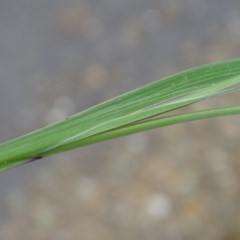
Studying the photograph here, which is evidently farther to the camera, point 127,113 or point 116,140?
point 116,140

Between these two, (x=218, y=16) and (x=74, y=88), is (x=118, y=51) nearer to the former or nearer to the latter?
(x=74, y=88)

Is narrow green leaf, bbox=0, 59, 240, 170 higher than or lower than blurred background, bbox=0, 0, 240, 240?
lower

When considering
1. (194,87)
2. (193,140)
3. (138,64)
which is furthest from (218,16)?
(194,87)

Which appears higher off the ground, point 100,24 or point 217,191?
point 100,24

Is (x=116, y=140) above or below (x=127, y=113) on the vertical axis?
above

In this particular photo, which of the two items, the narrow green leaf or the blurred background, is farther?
the blurred background

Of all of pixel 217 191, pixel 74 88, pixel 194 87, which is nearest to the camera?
pixel 194 87

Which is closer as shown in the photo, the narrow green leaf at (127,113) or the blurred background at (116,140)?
the narrow green leaf at (127,113)

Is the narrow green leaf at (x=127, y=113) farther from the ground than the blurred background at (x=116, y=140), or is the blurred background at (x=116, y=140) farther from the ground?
the blurred background at (x=116, y=140)
